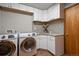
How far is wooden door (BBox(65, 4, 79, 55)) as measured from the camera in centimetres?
128

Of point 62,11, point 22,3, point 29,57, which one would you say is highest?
point 22,3

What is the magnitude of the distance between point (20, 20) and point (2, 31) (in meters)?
0.29

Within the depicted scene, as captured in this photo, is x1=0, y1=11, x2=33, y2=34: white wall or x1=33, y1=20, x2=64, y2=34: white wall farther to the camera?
x1=33, y1=20, x2=64, y2=34: white wall

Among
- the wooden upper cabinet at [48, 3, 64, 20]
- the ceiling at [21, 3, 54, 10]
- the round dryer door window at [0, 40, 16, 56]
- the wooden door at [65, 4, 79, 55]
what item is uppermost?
the ceiling at [21, 3, 54, 10]

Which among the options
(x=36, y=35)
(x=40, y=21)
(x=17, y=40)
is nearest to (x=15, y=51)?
(x=17, y=40)

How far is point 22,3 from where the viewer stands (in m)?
1.29

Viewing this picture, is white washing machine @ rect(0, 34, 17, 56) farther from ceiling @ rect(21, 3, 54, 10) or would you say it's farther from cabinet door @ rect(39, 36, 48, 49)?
ceiling @ rect(21, 3, 54, 10)

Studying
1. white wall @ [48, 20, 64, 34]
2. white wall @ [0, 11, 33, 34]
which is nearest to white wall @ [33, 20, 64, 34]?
white wall @ [48, 20, 64, 34]

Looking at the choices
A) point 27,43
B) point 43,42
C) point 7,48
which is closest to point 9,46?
point 7,48

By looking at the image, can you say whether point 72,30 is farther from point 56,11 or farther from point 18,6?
point 18,6

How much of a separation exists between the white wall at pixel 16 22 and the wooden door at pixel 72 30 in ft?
1.79

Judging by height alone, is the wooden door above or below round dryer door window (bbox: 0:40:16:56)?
above

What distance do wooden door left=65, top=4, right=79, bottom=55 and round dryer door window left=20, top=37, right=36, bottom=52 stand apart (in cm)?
49

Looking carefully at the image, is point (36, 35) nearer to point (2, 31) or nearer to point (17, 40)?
point (17, 40)
